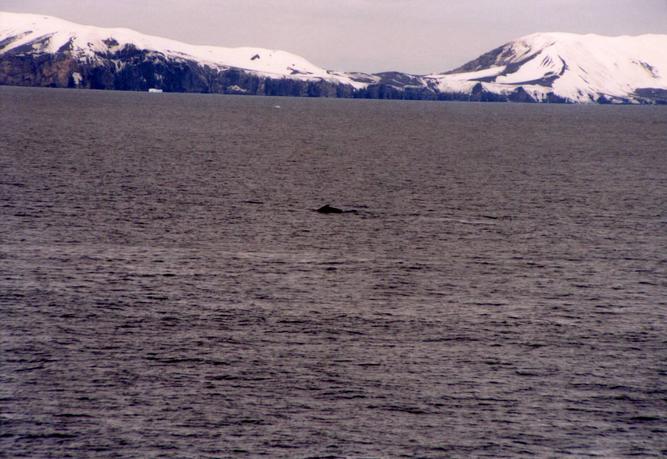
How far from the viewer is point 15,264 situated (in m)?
48.3

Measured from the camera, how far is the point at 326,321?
39.9 metres

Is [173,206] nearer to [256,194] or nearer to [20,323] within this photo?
[256,194]

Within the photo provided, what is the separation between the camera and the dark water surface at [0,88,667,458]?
1120 inches

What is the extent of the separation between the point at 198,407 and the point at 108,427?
323cm

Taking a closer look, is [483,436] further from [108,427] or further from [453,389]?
[108,427]

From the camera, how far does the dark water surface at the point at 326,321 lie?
93.3 feet

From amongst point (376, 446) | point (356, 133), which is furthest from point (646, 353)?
point (356, 133)

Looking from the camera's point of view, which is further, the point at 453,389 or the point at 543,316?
the point at 543,316

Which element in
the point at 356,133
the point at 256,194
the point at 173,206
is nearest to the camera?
the point at 173,206

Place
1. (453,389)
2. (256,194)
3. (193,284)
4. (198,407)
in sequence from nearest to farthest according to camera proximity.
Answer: (198,407) < (453,389) < (193,284) < (256,194)

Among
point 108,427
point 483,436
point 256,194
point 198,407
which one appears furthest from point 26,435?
point 256,194

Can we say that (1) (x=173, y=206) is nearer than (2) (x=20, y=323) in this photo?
No

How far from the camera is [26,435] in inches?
1081

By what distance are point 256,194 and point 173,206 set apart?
36.2ft
